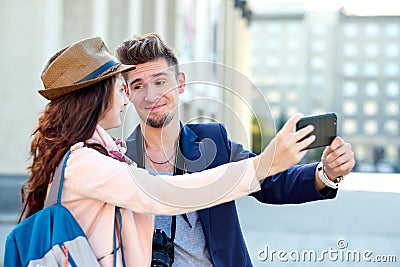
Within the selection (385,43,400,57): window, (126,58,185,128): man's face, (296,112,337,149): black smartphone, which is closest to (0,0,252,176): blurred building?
(126,58,185,128): man's face

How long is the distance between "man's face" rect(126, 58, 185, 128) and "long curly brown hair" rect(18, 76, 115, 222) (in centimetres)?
50

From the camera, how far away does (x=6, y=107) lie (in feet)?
47.8

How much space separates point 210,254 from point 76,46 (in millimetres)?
950

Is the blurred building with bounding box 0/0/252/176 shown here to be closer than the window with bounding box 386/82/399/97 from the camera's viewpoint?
Yes

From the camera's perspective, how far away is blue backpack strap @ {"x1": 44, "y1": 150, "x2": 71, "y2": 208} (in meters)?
2.29

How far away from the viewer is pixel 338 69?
413 feet

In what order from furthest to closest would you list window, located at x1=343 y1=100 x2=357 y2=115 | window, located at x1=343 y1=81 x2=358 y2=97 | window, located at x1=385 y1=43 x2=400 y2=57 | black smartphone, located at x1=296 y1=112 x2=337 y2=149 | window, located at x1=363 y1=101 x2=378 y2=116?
window, located at x1=385 y1=43 x2=400 y2=57 → window, located at x1=343 y1=81 x2=358 y2=97 → window, located at x1=343 y1=100 x2=357 y2=115 → window, located at x1=363 y1=101 x2=378 y2=116 → black smartphone, located at x1=296 y1=112 x2=337 y2=149

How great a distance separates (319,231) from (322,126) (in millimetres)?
10518

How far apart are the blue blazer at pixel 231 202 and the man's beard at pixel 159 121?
8cm

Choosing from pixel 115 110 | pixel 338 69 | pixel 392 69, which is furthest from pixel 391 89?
pixel 115 110

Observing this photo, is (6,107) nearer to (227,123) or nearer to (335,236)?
(335,236)

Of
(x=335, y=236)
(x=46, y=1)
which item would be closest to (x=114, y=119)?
(x=335, y=236)

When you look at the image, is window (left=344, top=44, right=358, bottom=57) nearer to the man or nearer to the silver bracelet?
the man

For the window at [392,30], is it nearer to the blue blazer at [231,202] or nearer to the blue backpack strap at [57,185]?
the blue blazer at [231,202]
